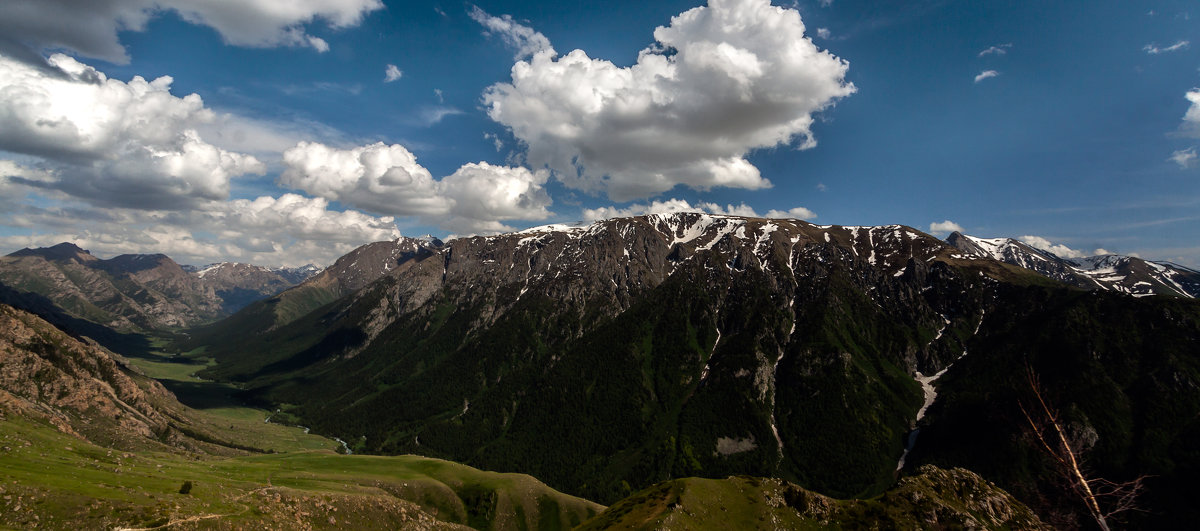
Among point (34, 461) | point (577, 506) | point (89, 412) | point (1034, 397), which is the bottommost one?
point (577, 506)

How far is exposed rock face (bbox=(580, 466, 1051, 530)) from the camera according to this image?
256 ft

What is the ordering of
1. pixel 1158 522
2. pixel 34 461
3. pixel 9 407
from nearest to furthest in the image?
pixel 34 461
pixel 9 407
pixel 1158 522

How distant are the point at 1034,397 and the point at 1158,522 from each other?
255 m

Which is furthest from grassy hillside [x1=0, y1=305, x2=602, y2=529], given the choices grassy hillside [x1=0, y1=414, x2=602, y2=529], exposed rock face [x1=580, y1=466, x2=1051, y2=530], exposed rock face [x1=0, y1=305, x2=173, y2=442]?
exposed rock face [x1=580, y1=466, x2=1051, y2=530]

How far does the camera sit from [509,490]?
15938 cm

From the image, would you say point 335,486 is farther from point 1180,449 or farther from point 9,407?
point 1180,449

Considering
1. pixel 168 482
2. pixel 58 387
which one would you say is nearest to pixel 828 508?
pixel 168 482

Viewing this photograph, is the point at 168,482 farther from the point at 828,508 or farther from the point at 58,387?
the point at 58,387

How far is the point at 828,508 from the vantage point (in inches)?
3312

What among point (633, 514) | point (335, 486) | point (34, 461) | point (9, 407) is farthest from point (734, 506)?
point (9, 407)

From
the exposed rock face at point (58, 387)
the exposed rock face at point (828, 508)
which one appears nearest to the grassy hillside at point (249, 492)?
the exposed rock face at point (828, 508)

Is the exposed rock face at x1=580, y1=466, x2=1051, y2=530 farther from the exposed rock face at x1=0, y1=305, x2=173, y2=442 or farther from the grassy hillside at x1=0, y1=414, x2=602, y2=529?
the exposed rock face at x1=0, y1=305, x2=173, y2=442

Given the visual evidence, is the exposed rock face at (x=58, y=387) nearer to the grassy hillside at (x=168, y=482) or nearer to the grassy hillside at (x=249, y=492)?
the grassy hillside at (x=168, y=482)

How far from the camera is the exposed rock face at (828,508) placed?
78125mm
